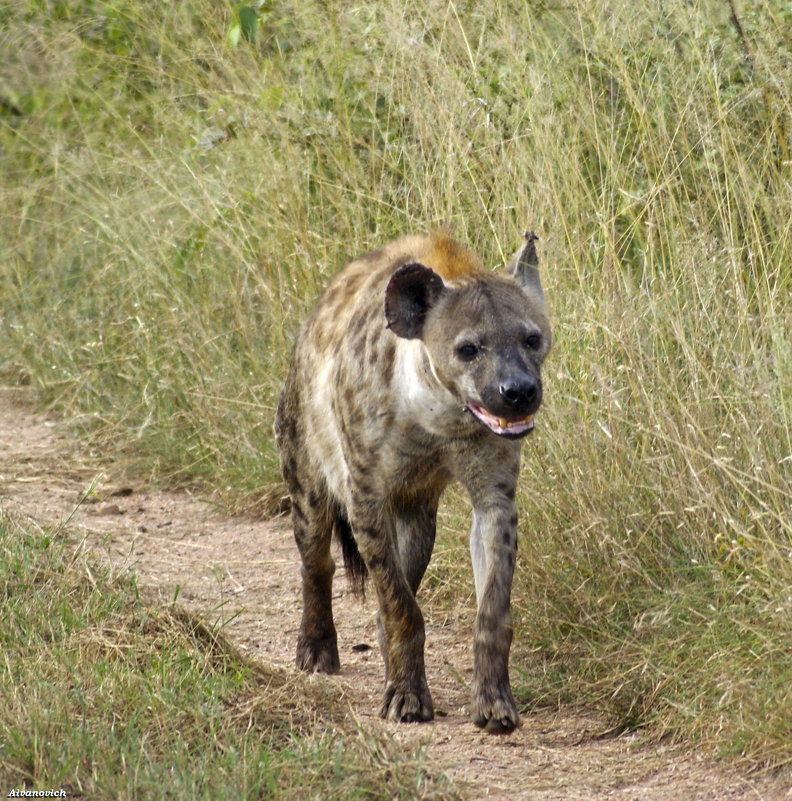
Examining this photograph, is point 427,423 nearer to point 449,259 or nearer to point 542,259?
point 449,259

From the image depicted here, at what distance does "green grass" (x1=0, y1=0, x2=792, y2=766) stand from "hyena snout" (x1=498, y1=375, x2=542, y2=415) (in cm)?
39

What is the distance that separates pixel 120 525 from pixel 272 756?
2.38m

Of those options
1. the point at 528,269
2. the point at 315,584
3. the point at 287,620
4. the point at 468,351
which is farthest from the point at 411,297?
the point at 287,620

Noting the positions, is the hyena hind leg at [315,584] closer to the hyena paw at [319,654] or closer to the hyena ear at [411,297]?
the hyena paw at [319,654]

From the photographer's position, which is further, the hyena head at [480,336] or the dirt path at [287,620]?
the hyena head at [480,336]

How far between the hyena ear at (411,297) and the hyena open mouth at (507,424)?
280 millimetres

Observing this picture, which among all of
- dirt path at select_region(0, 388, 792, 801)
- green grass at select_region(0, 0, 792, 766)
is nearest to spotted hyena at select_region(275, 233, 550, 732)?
dirt path at select_region(0, 388, 792, 801)

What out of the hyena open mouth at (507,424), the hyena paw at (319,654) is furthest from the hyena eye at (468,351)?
the hyena paw at (319,654)

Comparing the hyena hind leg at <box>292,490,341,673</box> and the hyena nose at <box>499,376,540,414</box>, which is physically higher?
the hyena nose at <box>499,376,540,414</box>

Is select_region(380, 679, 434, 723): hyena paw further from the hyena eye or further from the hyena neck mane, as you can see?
the hyena neck mane

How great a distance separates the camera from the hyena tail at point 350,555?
394 cm

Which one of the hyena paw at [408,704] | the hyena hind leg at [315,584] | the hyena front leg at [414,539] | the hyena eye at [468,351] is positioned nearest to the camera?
the hyena eye at [468,351]

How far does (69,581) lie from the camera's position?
11.9ft

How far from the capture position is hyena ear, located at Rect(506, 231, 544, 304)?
3.46 m
